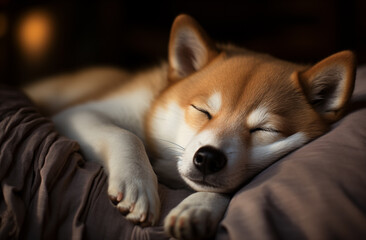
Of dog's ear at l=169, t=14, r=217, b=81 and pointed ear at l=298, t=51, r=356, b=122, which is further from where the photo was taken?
dog's ear at l=169, t=14, r=217, b=81

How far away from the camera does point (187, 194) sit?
109 cm

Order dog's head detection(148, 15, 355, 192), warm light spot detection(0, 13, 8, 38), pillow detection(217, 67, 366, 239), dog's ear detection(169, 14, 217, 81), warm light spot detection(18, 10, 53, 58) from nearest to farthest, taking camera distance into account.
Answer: pillow detection(217, 67, 366, 239) → dog's head detection(148, 15, 355, 192) → dog's ear detection(169, 14, 217, 81) → warm light spot detection(0, 13, 8, 38) → warm light spot detection(18, 10, 53, 58)

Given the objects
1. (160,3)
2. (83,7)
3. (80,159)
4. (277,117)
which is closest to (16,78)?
(83,7)

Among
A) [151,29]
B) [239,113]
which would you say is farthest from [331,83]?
[151,29]

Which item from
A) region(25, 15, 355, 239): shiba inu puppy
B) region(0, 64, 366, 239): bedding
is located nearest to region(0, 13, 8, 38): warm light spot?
region(25, 15, 355, 239): shiba inu puppy

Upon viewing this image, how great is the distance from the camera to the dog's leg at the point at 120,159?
3.00 ft

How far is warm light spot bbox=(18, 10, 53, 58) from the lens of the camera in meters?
2.73

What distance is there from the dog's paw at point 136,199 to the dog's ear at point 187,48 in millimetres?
589

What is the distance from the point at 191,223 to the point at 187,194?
0.23 m

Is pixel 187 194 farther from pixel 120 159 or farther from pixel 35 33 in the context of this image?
pixel 35 33

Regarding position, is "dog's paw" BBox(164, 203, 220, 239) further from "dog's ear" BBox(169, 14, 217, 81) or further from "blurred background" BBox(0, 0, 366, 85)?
"blurred background" BBox(0, 0, 366, 85)

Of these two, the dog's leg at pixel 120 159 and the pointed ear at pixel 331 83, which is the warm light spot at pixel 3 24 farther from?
the pointed ear at pixel 331 83

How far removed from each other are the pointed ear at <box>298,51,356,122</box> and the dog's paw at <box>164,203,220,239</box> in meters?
0.57

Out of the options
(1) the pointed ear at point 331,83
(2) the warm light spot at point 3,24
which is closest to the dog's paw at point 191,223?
(1) the pointed ear at point 331,83
